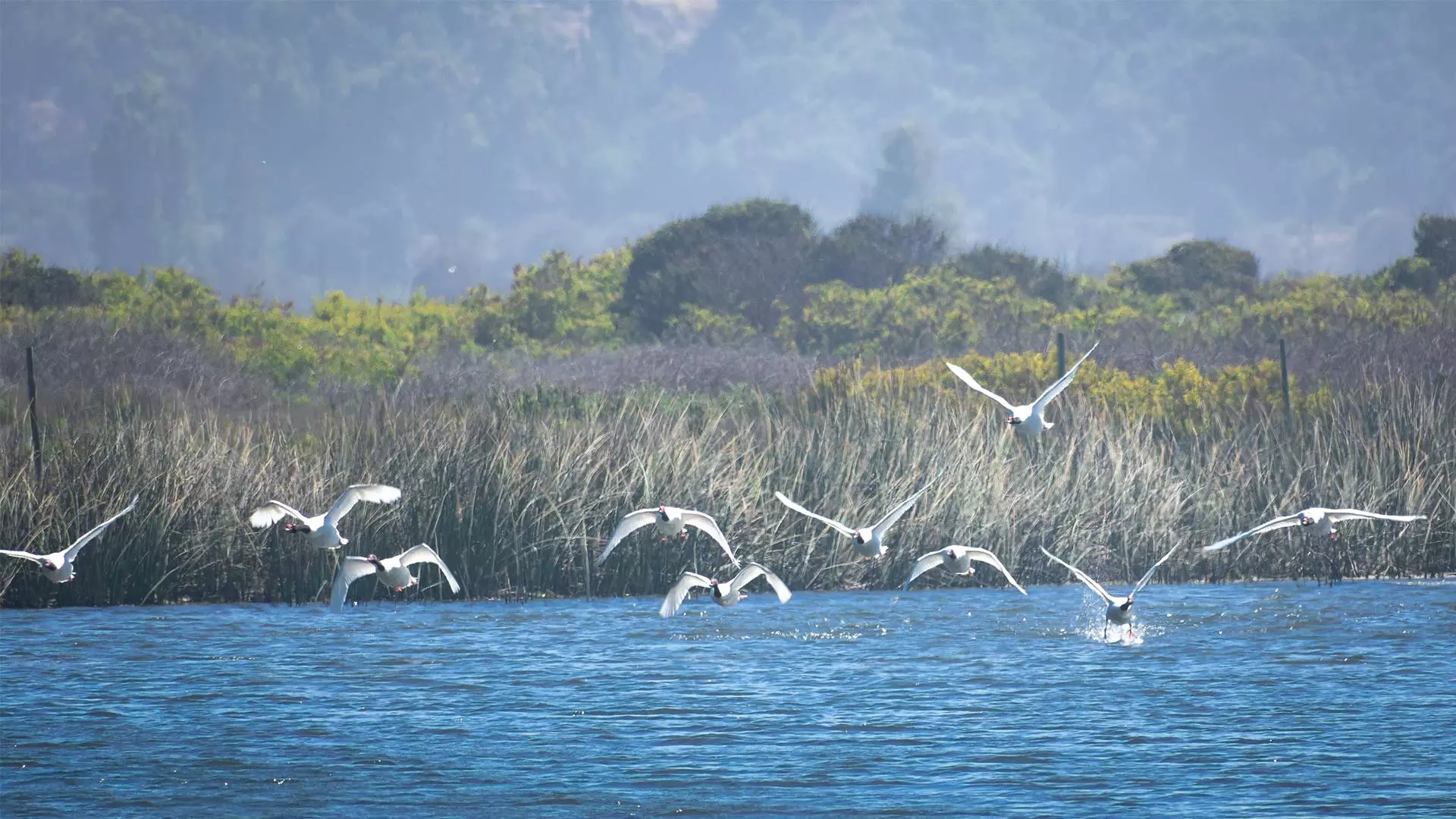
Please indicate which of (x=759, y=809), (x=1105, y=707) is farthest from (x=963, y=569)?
(x=759, y=809)

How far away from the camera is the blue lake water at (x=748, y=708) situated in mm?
14250

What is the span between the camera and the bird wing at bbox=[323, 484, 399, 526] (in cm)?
1755

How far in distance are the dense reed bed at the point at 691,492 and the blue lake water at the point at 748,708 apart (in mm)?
503

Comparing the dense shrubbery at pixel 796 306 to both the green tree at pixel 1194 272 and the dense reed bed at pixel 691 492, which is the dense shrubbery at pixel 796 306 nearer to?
the green tree at pixel 1194 272

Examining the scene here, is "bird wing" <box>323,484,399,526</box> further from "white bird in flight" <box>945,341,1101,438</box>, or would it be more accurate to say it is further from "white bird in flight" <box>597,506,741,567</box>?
"white bird in flight" <box>945,341,1101,438</box>

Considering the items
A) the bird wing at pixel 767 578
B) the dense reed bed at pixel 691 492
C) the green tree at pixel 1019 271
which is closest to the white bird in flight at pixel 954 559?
the bird wing at pixel 767 578

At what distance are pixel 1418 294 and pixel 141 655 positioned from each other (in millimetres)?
40684

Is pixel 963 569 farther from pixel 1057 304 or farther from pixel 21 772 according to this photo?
pixel 1057 304

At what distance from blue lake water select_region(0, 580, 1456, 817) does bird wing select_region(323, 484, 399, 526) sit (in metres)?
1.57

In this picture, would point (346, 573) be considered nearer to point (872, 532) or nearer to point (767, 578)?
point (767, 578)

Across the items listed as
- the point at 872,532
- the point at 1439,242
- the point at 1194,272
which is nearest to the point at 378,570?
the point at 872,532

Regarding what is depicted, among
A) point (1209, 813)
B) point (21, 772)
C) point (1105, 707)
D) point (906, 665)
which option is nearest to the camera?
point (1209, 813)

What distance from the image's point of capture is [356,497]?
718 inches

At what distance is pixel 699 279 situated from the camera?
60156 millimetres
